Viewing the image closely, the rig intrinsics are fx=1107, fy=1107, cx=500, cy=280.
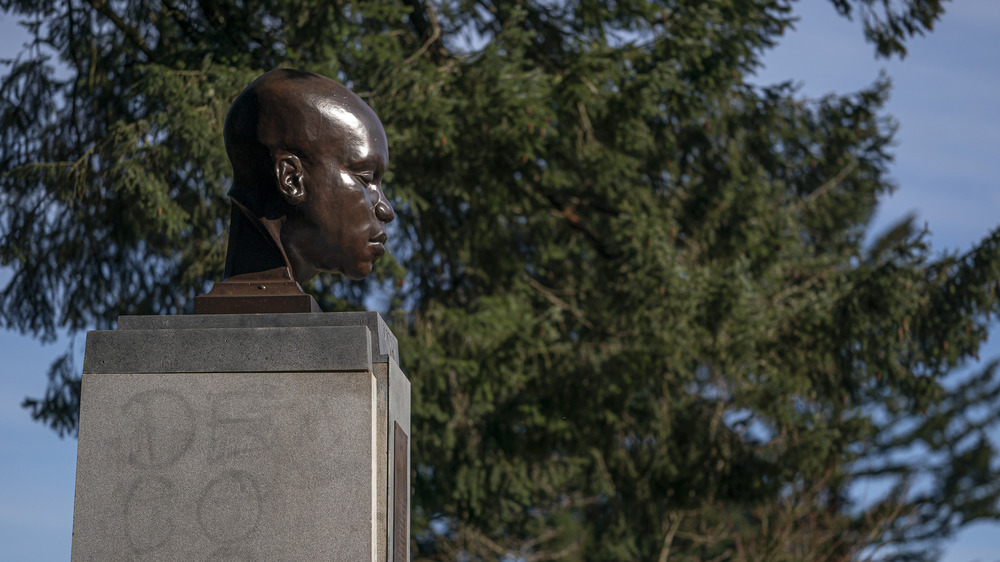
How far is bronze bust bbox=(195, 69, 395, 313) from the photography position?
13.8 feet

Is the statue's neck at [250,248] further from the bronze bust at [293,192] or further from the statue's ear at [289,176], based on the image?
the statue's ear at [289,176]

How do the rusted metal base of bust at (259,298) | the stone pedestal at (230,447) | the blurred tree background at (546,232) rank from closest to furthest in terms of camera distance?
the stone pedestal at (230,447)
the rusted metal base of bust at (259,298)
the blurred tree background at (546,232)

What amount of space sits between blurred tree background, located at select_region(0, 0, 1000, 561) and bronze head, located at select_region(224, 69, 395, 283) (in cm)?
404

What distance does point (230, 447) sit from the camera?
3844 millimetres

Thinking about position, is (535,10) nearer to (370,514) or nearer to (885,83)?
(885,83)

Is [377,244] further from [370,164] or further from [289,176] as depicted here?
[289,176]

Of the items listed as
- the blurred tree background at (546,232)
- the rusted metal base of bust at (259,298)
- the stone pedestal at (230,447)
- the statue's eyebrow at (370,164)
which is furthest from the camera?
the blurred tree background at (546,232)

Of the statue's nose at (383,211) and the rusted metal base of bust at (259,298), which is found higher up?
the statue's nose at (383,211)

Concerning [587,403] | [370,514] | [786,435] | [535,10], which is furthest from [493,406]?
[370,514]

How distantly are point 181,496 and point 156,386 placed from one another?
1.31 ft

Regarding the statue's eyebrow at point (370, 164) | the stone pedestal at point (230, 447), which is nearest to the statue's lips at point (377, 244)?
the statue's eyebrow at point (370, 164)

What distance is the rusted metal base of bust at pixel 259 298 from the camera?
4180 millimetres

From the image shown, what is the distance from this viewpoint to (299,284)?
431 cm

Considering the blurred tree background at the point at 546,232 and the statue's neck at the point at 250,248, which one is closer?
the statue's neck at the point at 250,248
